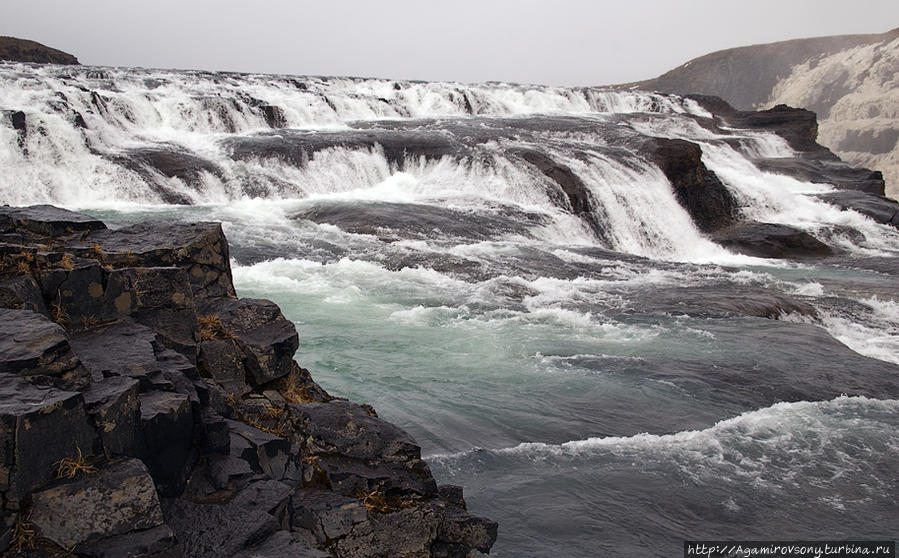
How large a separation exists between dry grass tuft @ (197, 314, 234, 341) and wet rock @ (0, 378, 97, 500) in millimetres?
1980

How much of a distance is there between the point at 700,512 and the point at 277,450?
3.76 metres

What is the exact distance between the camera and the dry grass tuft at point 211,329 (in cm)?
531

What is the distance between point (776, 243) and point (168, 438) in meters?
21.7

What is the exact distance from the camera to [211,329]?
541cm

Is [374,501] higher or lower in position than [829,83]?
lower

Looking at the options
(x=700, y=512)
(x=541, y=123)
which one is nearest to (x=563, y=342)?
(x=700, y=512)

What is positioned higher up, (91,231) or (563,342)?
(91,231)

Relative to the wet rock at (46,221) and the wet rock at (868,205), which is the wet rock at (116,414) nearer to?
the wet rock at (46,221)

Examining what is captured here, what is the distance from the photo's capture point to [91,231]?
5527 mm

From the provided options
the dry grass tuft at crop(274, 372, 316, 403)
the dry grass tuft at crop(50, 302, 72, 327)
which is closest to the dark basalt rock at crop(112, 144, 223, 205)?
the dry grass tuft at crop(274, 372, 316, 403)

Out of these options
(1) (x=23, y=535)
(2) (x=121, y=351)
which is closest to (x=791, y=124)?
(2) (x=121, y=351)

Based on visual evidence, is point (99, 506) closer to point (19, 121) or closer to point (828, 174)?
point (19, 121)

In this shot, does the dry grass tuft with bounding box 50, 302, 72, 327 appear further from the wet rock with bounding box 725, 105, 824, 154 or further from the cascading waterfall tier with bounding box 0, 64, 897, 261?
the wet rock with bounding box 725, 105, 824, 154

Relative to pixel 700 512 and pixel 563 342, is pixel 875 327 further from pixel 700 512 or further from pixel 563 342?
pixel 700 512
